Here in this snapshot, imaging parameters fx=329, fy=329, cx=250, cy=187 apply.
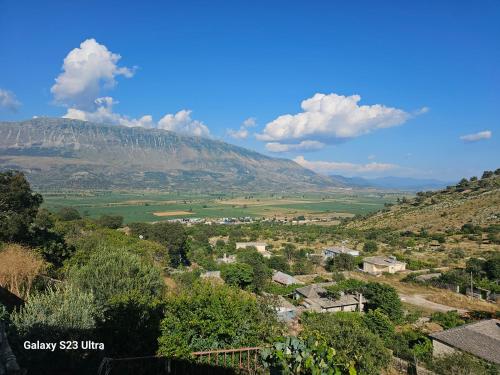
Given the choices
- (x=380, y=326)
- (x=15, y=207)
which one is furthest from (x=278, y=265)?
(x=15, y=207)

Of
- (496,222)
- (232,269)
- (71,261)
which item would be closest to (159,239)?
(232,269)

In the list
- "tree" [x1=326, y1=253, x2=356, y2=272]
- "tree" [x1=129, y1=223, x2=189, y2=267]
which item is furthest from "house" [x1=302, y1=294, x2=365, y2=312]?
"tree" [x1=129, y1=223, x2=189, y2=267]

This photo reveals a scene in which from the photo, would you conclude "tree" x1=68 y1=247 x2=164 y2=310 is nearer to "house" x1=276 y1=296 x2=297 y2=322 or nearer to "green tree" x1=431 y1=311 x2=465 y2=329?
"house" x1=276 y1=296 x2=297 y2=322

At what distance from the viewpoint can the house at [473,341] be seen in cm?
1473

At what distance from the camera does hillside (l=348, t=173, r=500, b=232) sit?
60.8 m

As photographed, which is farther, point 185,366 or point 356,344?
point 356,344

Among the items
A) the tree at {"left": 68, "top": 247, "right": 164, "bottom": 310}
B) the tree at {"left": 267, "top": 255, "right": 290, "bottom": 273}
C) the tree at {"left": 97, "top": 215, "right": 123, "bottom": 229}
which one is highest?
the tree at {"left": 68, "top": 247, "right": 164, "bottom": 310}

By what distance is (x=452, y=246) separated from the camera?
49.8 metres

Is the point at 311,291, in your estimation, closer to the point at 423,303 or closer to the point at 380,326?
the point at 423,303

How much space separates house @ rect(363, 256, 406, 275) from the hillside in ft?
79.6

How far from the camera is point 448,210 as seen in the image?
68562mm

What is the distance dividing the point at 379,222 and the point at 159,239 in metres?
55.5

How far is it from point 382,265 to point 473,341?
2592 cm

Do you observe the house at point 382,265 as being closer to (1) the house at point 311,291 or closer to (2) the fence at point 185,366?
(1) the house at point 311,291
